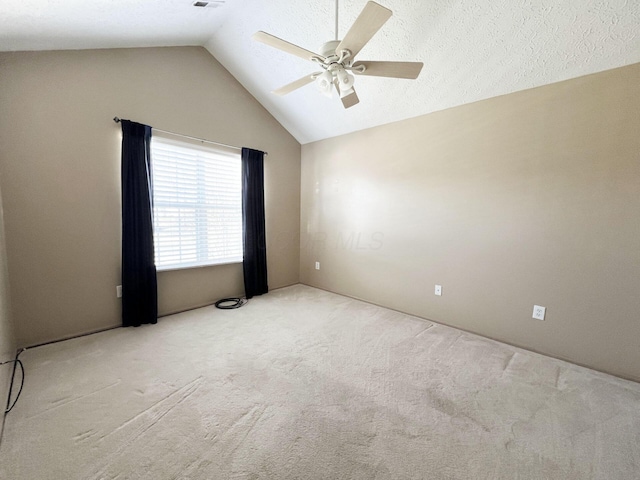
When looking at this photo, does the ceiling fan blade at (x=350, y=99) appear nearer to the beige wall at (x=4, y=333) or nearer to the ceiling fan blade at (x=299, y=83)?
the ceiling fan blade at (x=299, y=83)

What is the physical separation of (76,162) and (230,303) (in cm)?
220

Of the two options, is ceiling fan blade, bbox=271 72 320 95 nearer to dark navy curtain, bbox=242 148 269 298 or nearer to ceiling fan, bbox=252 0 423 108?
ceiling fan, bbox=252 0 423 108

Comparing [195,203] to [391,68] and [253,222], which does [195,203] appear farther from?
[391,68]

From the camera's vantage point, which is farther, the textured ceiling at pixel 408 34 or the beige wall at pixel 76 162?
the beige wall at pixel 76 162

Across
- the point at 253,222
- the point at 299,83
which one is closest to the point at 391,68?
the point at 299,83

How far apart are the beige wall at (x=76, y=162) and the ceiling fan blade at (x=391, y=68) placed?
7.46ft

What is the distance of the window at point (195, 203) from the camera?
2.87m

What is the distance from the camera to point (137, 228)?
8.52ft

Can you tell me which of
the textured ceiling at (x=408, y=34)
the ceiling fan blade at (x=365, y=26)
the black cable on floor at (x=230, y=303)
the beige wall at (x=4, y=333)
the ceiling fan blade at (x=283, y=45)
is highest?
the textured ceiling at (x=408, y=34)

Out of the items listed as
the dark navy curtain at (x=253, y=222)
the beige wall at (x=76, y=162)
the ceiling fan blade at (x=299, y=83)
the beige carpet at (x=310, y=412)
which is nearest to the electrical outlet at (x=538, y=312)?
the beige carpet at (x=310, y=412)

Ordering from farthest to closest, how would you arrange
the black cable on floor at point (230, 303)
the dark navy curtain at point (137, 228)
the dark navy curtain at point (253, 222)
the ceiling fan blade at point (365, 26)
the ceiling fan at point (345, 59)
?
the dark navy curtain at point (253, 222) < the black cable on floor at point (230, 303) < the dark navy curtain at point (137, 228) < the ceiling fan at point (345, 59) < the ceiling fan blade at point (365, 26)

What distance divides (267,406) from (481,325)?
2.31m

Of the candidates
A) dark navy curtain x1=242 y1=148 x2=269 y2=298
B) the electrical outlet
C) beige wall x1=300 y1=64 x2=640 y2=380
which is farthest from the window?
the electrical outlet

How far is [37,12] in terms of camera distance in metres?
1.67
